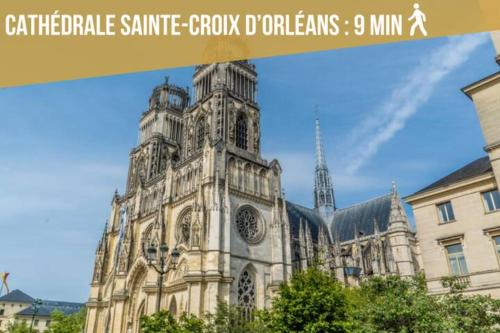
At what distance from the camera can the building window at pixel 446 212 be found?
68.8ft

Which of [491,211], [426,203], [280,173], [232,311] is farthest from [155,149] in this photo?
[491,211]

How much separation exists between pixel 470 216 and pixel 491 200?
1370 mm

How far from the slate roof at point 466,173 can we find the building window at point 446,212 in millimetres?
1203

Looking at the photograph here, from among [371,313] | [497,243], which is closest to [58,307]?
[371,313]

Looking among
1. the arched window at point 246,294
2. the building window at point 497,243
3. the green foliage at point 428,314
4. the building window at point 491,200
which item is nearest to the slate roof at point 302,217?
the arched window at point 246,294

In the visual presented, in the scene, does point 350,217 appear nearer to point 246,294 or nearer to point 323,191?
point 323,191

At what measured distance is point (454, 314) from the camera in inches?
551

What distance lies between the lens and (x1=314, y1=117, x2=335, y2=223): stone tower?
219 ft

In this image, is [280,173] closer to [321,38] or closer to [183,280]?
[183,280]

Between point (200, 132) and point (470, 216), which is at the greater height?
point (200, 132)

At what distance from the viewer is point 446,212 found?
69.9ft

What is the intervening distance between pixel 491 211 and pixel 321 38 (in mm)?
13766

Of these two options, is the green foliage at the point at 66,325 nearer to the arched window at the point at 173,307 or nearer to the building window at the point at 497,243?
the arched window at the point at 173,307

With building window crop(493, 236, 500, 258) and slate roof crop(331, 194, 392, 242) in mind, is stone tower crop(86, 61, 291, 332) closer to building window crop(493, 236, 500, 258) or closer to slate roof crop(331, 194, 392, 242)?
building window crop(493, 236, 500, 258)
